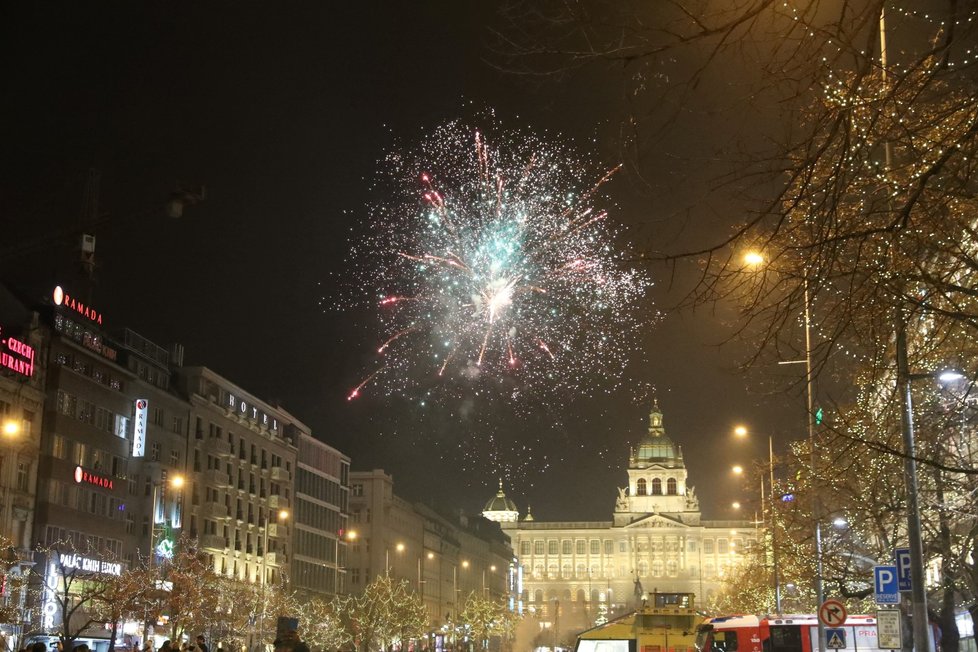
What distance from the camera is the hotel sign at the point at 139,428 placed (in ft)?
212

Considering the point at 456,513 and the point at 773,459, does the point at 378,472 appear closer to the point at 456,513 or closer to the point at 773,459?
the point at 456,513

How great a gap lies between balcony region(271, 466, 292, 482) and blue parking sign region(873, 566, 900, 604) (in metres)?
71.0

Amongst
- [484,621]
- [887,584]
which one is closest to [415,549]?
[484,621]

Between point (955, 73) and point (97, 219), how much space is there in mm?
78570

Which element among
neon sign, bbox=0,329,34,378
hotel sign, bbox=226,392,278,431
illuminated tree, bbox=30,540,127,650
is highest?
hotel sign, bbox=226,392,278,431

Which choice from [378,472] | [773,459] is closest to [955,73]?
[773,459]

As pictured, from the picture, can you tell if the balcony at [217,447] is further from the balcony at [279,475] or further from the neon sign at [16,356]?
the neon sign at [16,356]

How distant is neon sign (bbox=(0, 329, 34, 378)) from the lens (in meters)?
50.9

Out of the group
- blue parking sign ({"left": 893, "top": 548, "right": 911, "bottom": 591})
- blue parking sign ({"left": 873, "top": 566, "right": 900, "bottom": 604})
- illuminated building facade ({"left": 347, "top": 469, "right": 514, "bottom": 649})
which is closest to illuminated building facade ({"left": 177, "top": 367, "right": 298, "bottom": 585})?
illuminated building facade ({"left": 347, "top": 469, "right": 514, "bottom": 649})

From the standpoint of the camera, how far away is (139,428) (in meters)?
65.1

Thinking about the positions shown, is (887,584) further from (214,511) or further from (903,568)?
(214,511)

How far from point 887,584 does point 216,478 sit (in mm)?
59995

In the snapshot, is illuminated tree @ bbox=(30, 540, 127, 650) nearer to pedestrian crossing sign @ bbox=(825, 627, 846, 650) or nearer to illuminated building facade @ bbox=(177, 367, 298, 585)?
illuminated building facade @ bbox=(177, 367, 298, 585)

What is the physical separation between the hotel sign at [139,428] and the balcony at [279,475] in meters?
24.2
